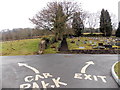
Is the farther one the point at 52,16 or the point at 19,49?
the point at 52,16

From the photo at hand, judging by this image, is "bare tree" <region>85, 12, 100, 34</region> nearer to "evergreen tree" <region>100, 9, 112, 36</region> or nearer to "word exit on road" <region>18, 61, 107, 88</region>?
"evergreen tree" <region>100, 9, 112, 36</region>

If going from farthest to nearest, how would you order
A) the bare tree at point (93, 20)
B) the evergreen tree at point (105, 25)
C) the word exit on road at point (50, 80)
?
1. the bare tree at point (93, 20)
2. the evergreen tree at point (105, 25)
3. the word exit on road at point (50, 80)

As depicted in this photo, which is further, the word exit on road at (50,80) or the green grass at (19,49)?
the green grass at (19,49)

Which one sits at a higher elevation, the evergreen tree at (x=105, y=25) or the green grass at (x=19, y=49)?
the evergreen tree at (x=105, y=25)

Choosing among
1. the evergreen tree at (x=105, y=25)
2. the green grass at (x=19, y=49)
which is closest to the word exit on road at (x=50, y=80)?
the green grass at (x=19, y=49)

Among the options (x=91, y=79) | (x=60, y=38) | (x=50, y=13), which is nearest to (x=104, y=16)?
(x=60, y=38)

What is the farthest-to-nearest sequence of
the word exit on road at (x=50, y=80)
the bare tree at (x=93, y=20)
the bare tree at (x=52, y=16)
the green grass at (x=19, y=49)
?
the bare tree at (x=93, y=20), the bare tree at (x=52, y=16), the green grass at (x=19, y=49), the word exit on road at (x=50, y=80)

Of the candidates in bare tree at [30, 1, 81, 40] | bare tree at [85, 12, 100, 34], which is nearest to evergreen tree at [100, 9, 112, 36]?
bare tree at [85, 12, 100, 34]

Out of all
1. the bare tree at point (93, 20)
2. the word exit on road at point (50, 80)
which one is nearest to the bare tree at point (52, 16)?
the word exit on road at point (50, 80)

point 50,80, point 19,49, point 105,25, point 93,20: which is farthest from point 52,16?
point 93,20

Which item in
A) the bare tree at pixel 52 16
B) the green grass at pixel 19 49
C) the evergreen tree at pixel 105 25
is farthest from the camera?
the evergreen tree at pixel 105 25

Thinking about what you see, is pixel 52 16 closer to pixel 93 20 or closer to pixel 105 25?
pixel 105 25

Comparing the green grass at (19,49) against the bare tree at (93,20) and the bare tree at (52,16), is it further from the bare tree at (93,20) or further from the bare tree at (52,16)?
the bare tree at (93,20)

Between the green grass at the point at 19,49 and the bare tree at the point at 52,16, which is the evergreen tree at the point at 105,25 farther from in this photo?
the green grass at the point at 19,49
